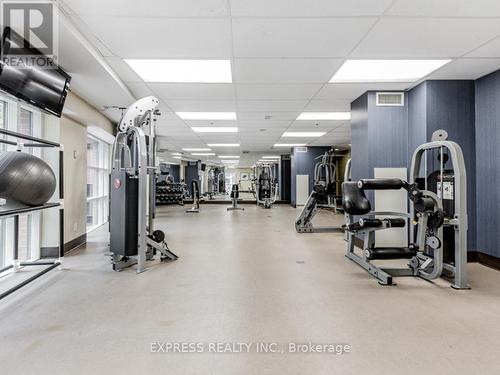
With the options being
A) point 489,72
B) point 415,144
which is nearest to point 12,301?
point 415,144

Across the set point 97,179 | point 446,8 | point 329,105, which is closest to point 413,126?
point 329,105

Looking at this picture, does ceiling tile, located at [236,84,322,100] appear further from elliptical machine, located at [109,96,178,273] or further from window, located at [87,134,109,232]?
window, located at [87,134,109,232]

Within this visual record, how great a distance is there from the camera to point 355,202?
3.71 m

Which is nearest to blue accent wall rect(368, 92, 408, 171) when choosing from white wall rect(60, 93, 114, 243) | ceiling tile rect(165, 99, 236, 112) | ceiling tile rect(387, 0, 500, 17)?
ceiling tile rect(387, 0, 500, 17)

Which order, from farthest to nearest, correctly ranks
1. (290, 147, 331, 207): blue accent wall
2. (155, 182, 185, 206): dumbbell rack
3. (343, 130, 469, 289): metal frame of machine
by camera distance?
(155, 182, 185, 206): dumbbell rack < (290, 147, 331, 207): blue accent wall < (343, 130, 469, 289): metal frame of machine

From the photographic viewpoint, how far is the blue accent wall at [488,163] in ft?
12.8

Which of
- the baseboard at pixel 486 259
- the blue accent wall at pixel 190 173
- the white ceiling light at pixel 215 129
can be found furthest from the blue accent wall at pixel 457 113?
the blue accent wall at pixel 190 173

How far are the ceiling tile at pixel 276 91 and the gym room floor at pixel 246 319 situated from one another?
269 centimetres

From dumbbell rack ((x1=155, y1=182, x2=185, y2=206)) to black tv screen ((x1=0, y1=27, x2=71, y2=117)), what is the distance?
34.3 ft

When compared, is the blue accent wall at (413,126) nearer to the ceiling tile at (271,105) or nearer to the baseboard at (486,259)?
the baseboard at (486,259)

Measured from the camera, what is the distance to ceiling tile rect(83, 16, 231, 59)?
270cm

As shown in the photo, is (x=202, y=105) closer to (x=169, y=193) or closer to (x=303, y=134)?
(x=303, y=134)

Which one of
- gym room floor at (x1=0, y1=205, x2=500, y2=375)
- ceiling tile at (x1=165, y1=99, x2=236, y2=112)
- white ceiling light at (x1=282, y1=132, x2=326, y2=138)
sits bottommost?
gym room floor at (x1=0, y1=205, x2=500, y2=375)

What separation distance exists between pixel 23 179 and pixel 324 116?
18.5 ft
